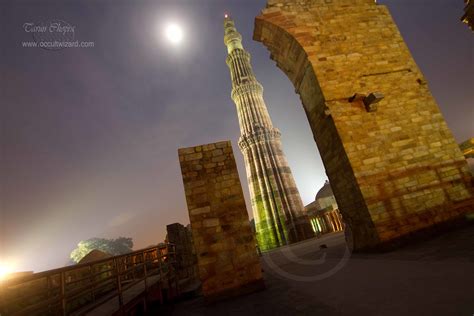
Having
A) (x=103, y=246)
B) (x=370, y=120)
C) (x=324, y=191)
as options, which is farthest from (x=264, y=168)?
(x=103, y=246)

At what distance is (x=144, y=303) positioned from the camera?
168 inches

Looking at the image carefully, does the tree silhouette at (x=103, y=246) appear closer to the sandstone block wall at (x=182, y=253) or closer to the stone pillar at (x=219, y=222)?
the sandstone block wall at (x=182, y=253)

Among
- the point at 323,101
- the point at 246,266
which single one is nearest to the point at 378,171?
the point at 323,101

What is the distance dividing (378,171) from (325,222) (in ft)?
43.8

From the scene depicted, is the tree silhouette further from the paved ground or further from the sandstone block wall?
the paved ground

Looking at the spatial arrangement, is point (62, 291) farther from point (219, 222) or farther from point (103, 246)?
point (103, 246)

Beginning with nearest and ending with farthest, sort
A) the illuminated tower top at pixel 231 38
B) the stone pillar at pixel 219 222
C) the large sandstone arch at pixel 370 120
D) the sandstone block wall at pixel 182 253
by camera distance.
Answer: the stone pillar at pixel 219 222 → the large sandstone arch at pixel 370 120 → the sandstone block wall at pixel 182 253 → the illuminated tower top at pixel 231 38

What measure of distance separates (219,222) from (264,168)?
1789 cm

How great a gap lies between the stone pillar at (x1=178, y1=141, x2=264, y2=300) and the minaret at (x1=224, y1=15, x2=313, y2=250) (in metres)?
15.8

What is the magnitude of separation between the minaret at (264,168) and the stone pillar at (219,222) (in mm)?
15836

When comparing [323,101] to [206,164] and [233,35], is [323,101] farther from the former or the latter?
[233,35]

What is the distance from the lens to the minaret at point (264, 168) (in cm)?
1967

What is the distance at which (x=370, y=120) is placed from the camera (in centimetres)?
535

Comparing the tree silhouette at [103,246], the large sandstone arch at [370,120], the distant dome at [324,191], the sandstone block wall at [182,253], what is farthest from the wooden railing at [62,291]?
the tree silhouette at [103,246]
